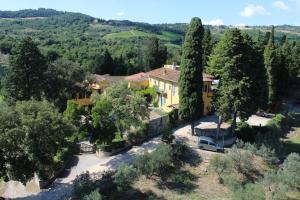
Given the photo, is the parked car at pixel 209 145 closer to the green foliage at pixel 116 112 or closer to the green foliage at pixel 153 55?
the green foliage at pixel 116 112

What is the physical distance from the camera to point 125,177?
3288 centimetres

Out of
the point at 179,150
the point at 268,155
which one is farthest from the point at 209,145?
the point at 268,155

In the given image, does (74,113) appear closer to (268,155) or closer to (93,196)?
(93,196)

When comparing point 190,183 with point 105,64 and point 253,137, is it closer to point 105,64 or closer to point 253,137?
point 253,137

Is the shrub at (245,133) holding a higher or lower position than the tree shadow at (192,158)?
higher

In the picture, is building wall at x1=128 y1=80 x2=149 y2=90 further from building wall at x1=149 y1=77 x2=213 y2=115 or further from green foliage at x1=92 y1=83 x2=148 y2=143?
green foliage at x1=92 y1=83 x2=148 y2=143

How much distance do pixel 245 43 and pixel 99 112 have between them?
59.2 feet

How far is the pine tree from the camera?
4766 centimetres

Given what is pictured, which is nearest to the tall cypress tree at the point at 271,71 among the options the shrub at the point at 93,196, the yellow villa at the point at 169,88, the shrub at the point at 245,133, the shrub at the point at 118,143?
the yellow villa at the point at 169,88

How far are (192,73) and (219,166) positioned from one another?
38.9ft

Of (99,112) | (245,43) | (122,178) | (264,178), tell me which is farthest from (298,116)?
(122,178)

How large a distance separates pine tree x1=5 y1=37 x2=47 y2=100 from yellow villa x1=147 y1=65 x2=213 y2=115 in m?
17.3

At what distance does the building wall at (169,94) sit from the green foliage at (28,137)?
20480mm

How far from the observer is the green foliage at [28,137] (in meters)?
32.6
